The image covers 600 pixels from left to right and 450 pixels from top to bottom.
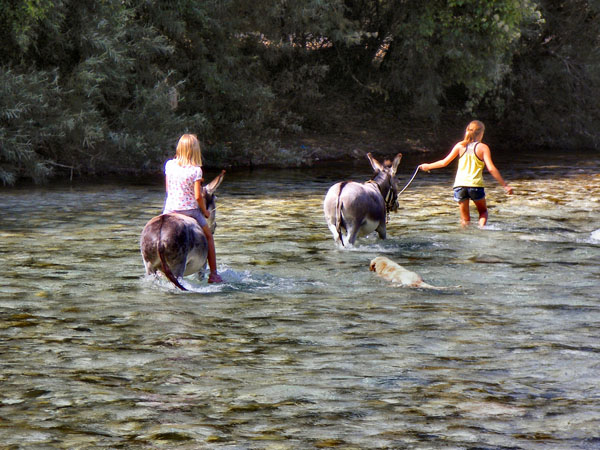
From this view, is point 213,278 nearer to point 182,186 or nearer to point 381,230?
point 182,186

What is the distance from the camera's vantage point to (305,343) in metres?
8.34

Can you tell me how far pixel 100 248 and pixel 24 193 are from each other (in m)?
9.13

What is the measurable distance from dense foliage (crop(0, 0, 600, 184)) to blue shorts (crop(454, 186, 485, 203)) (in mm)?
12310

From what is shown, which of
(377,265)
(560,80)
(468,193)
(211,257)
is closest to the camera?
(211,257)

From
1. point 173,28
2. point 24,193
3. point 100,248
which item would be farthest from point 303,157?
point 100,248

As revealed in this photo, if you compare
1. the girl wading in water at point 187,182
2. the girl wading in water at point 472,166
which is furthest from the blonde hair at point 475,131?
the girl wading in water at point 187,182

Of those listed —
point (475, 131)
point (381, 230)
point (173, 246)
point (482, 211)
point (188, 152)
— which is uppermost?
point (475, 131)

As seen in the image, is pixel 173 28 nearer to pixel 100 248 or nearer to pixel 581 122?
pixel 100 248

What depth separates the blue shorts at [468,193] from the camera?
52.1 ft

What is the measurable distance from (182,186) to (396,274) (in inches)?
113

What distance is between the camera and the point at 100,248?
13805 mm

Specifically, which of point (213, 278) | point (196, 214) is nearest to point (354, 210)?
point (213, 278)

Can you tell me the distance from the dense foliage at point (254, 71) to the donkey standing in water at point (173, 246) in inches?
572

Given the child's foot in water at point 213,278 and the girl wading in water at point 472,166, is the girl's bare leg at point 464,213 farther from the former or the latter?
the child's foot in water at point 213,278
